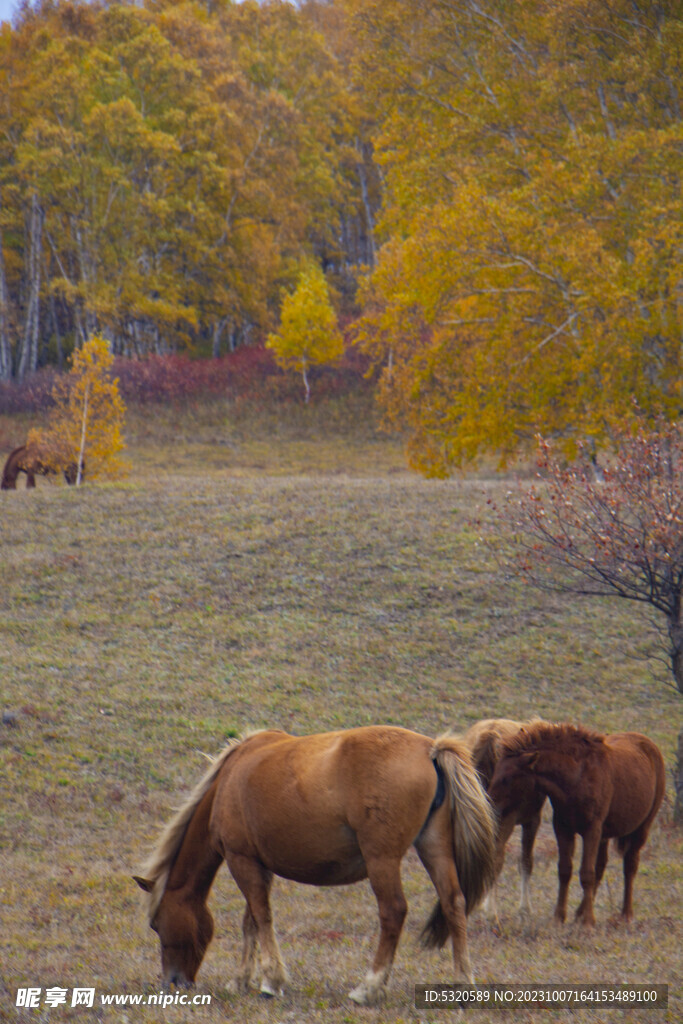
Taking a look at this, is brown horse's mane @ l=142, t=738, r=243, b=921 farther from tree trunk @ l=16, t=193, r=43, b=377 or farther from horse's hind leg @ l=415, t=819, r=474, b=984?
tree trunk @ l=16, t=193, r=43, b=377

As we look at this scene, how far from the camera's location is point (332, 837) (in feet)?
18.0

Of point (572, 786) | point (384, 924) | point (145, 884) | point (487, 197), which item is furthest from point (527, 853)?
point (487, 197)

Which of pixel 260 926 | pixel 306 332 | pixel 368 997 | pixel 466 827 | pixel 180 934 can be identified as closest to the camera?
pixel 368 997

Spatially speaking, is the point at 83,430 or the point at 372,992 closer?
the point at 372,992

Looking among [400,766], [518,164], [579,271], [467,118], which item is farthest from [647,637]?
[467,118]

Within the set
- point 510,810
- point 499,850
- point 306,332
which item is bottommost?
point 499,850

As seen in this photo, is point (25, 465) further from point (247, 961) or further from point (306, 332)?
point (306, 332)

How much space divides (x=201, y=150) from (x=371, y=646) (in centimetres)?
4336

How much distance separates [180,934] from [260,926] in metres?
0.57

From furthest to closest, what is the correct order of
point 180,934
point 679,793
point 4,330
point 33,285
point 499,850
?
1. point 4,330
2. point 33,285
3. point 679,793
4. point 499,850
5. point 180,934

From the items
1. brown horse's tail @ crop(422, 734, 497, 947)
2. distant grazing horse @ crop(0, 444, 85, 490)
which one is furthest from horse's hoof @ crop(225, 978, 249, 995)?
distant grazing horse @ crop(0, 444, 85, 490)

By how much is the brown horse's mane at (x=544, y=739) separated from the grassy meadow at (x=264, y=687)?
1.47m

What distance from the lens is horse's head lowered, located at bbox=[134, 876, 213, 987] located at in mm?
5754

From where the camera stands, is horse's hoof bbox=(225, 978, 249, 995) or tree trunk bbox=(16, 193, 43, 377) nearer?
horse's hoof bbox=(225, 978, 249, 995)
